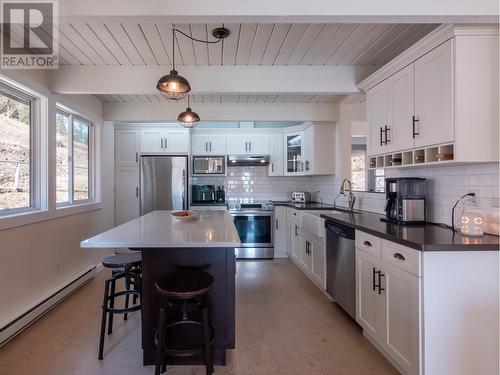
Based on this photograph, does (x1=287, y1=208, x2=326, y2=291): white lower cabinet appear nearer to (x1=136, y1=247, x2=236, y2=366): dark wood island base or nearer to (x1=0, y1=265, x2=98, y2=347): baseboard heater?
(x1=136, y1=247, x2=236, y2=366): dark wood island base

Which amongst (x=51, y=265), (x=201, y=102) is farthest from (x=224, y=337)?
(x=201, y=102)

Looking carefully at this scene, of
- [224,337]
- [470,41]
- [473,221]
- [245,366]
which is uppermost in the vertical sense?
[470,41]

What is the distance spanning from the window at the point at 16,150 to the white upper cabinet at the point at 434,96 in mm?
3427

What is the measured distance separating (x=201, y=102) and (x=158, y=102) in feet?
2.11

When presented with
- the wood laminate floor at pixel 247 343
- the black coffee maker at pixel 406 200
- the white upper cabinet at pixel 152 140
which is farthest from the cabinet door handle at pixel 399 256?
the white upper cabinet at pixel 152 140

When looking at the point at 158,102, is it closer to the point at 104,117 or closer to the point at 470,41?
the point at 104,117

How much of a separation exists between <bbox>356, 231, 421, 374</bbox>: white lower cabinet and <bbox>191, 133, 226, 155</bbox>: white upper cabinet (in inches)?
128

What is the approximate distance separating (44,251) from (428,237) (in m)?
3.43

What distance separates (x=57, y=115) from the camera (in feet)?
10.8

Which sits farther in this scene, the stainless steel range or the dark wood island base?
the stainless steel range

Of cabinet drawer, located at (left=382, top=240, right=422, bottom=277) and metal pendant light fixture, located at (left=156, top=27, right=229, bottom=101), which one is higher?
metal pendant light fixture, located at (left=156, top=27, right=229, bottom=101)

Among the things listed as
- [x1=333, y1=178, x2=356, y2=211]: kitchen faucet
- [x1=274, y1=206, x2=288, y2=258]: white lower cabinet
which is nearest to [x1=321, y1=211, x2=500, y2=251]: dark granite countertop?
[x1=333, y1=178, x2=356, y2=211]: kitchen faucet

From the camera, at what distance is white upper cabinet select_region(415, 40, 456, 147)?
1830 mm

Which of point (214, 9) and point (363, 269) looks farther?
point (363, 269)
